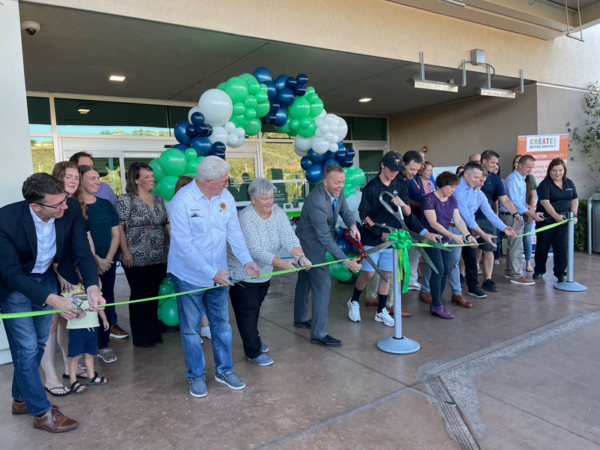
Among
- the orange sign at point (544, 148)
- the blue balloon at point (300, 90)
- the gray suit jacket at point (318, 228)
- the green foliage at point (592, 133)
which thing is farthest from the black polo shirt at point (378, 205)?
the green foliage at point (592, 133)

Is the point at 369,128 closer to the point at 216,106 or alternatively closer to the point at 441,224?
the point at 441,224

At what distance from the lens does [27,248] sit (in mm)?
2568

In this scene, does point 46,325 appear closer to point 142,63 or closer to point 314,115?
point 314,115

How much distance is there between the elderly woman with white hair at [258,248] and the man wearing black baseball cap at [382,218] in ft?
4.04

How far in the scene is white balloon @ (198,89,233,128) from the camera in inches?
177

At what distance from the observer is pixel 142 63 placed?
20.2 feet

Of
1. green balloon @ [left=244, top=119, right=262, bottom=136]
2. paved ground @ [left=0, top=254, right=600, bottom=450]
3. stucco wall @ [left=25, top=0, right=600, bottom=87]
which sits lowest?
paved ground @ [left=0, top=254, right=600, bottom=450]

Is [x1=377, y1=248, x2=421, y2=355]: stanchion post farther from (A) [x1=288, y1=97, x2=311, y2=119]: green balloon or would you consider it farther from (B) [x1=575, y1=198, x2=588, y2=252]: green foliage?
(B) [x1=575, y1=198, x2=588, y2=252]: green foliage

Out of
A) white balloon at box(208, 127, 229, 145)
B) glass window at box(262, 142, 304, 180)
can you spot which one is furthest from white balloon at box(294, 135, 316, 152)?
glass window at box(262, 142, 304, 180)

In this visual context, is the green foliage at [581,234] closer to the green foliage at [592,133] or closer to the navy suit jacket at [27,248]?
the green foliage at [592,133]

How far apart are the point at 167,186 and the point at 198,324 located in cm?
193

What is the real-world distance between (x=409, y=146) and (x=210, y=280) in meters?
9.55

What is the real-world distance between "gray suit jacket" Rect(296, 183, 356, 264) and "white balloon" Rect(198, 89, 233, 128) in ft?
4.71

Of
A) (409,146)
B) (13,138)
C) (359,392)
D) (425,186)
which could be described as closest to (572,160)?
(409,146)
